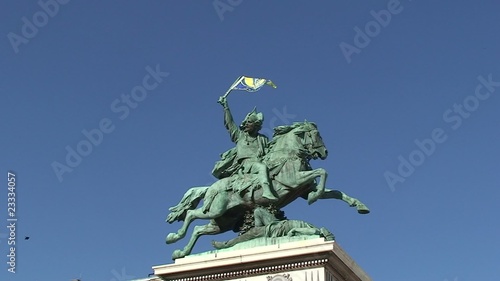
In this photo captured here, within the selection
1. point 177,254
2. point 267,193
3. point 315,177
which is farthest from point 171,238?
point 315,177

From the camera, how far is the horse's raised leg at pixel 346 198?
29.0m

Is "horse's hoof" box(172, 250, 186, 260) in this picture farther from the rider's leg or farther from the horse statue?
the rider's leg

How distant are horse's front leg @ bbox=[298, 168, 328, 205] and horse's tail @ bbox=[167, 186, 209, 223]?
10.8 ft

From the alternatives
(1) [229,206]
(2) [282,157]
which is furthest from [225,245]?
(2) [282,157]

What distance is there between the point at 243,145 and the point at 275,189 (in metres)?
2.11

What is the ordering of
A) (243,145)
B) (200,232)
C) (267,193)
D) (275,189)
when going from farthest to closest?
→ (243,145) < (200,232) < (275,189) < (267,193)

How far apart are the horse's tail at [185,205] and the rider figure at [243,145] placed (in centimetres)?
74

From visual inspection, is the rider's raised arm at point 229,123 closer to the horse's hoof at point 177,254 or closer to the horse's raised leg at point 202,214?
the horse's raised leg at point 202,214

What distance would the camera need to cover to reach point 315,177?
28.8 meters

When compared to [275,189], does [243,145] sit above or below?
above

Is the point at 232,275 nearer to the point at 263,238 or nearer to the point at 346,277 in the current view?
the point at 263,238

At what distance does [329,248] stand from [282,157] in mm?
4181

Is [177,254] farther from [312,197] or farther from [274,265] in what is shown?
[312,197]

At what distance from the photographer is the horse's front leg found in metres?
28.6
